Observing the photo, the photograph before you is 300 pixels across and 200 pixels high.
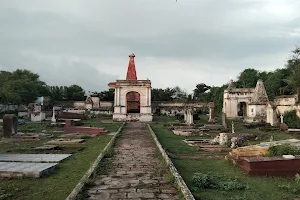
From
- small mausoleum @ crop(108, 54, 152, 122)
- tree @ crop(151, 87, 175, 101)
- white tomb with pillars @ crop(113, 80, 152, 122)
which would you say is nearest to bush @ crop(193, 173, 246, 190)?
small mausoleum @ crop(108, 54, 152, 122)

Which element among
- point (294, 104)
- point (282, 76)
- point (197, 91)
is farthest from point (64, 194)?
point (197, 91)

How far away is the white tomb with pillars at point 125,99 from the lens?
33.2m

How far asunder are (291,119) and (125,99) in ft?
57.0

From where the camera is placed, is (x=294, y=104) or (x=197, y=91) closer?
(x=294, y=104)

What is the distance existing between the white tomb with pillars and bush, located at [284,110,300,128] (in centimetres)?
1397

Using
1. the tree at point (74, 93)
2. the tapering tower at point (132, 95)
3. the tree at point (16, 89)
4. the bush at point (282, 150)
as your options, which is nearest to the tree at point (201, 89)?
the tree at point (74, 93)

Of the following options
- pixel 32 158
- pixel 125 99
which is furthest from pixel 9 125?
pixel 125 99

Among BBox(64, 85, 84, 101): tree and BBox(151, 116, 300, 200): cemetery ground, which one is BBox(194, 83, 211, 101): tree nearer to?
BBox(64, 85, 84, 101): tree

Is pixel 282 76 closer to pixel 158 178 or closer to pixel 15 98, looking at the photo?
pixel 15 98

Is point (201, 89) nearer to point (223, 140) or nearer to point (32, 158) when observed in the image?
point (223, 140)

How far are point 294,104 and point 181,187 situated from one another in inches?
912

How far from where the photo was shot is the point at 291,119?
81.1 ft

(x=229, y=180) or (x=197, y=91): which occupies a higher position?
(x=197, y=91)

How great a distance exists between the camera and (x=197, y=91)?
73062mm
